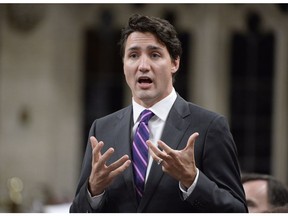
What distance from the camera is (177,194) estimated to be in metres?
1.07

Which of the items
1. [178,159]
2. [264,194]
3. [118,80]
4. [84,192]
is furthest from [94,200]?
[118,80]

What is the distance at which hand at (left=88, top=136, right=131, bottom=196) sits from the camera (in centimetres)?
104

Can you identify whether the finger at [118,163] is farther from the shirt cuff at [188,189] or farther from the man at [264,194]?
the man at [264,194]

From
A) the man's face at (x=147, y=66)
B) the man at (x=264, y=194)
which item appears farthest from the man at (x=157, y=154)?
the man at (x=264, y=194)

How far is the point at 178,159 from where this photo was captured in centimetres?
103

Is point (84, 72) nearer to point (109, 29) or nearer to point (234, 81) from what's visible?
point (109, 29)

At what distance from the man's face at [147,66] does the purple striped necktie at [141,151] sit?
0.03 meters

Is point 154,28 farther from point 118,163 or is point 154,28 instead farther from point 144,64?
point 118,163

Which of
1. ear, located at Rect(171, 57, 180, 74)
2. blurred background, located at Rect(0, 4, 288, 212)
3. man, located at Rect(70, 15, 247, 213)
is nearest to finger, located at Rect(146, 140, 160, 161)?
man, located at Rect(70, 15, 247, 213)

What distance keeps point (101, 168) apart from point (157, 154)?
69mm

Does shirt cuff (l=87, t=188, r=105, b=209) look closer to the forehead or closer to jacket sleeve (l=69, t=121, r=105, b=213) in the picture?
jacket sleeve (l=69, t=121, r=105, b=213)

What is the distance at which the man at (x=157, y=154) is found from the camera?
105 centimetres

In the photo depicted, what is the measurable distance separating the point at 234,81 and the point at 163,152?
6835mm

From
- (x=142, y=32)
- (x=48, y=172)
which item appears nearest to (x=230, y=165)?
(x=142, y=32)
